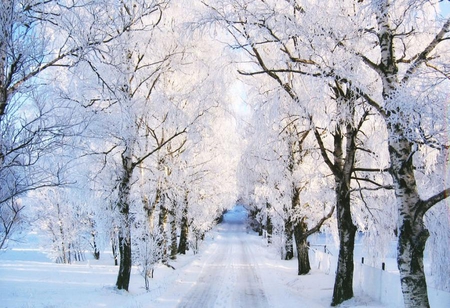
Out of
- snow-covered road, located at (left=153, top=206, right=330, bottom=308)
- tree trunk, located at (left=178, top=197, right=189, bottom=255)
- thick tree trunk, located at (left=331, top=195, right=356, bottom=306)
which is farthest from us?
tree trunk, located at (left=178, top=197, right=189, bottom=255)

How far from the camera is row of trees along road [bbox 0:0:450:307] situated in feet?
17.5

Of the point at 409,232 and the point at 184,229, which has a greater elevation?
the point at 409,232

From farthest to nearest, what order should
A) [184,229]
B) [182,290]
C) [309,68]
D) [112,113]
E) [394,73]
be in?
[184,229] < [182,290] < [112,113] < [309,68] < [394,73]

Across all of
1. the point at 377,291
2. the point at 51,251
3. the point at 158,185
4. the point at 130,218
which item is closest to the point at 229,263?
the point at 158,185

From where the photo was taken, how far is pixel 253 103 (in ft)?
36.1

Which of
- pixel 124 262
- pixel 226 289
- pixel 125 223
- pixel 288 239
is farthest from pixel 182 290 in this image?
pixel 288 239

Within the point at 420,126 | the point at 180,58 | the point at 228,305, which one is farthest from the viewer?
the point at 180,58

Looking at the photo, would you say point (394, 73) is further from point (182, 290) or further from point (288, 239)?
point (288, 239)

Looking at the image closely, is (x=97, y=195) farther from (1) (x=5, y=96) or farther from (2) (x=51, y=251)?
(2) (x=51, y=251)

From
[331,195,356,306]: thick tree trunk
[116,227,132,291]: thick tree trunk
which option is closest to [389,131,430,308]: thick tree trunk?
[331,195,356,306]: thick tree trunk

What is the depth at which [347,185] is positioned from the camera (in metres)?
10.2

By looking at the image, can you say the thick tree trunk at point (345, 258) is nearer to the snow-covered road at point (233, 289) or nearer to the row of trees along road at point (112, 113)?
the snow-covered road at point (233, 289)

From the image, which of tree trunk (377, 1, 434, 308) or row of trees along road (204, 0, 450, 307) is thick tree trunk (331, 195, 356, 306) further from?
tree trunk (377, 1, 434, 308)

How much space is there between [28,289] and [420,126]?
47.5ft
